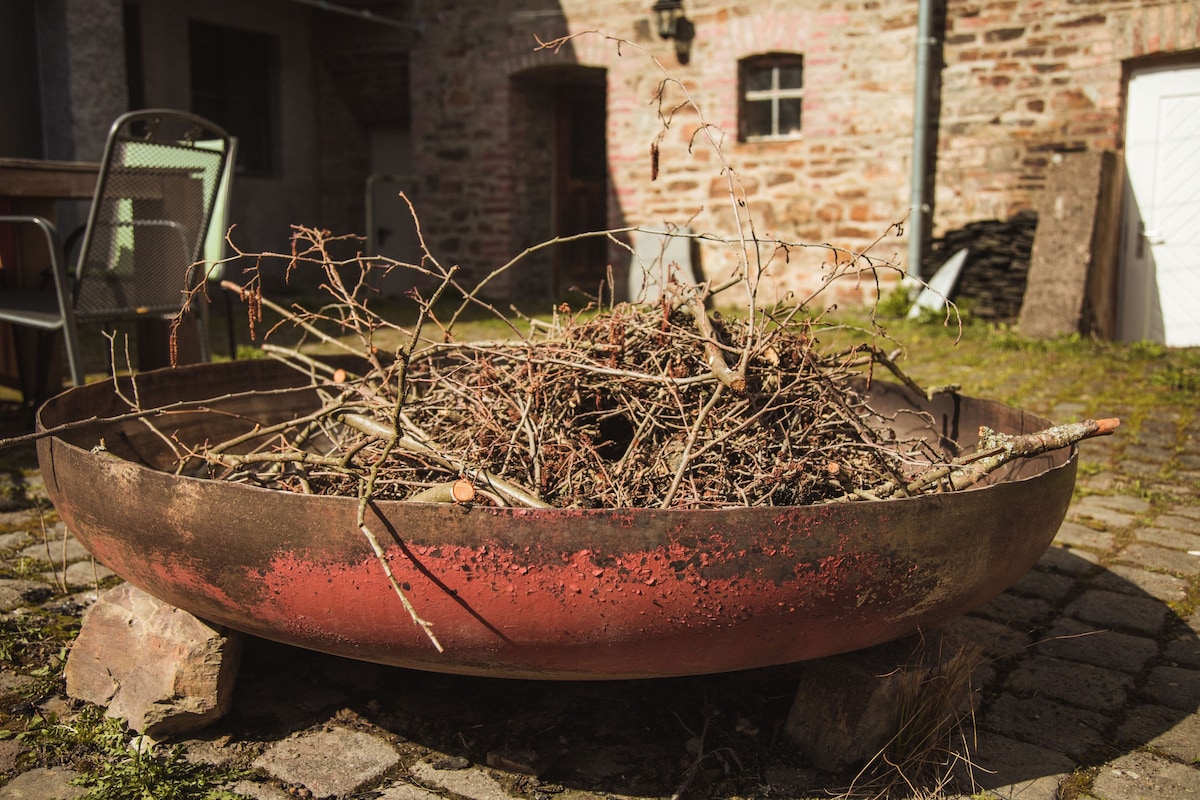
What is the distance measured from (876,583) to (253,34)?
1179cm

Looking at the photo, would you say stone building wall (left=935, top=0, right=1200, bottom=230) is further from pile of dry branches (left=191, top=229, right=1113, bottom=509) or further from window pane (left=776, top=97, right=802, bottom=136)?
pile of dry branches (left=191, top=229, right=1113, bottom=509)

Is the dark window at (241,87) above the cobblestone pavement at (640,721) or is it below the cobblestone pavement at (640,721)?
above

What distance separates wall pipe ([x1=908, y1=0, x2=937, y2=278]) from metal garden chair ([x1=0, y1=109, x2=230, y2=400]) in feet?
20.8

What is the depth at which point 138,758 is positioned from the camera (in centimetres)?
199

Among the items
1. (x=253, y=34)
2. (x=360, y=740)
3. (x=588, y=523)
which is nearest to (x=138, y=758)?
(x=360, y=740)

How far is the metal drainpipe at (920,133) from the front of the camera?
29.2 ft

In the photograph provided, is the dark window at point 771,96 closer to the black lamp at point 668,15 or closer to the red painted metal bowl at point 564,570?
the black lamp at point 668,15

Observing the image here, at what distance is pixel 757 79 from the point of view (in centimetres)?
1007

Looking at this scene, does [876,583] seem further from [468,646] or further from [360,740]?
[360,740]

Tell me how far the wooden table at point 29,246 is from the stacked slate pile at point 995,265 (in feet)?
21.6

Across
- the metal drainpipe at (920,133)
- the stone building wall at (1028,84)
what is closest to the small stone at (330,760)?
the metal drainpipe at (920,133)

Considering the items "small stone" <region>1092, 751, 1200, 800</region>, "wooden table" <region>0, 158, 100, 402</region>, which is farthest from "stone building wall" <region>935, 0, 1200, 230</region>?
"small stone" <region>1092, 751, 1200, 800</region>

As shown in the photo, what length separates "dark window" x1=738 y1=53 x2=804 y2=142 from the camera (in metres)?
9.89

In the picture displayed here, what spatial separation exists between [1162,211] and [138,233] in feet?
25.0
